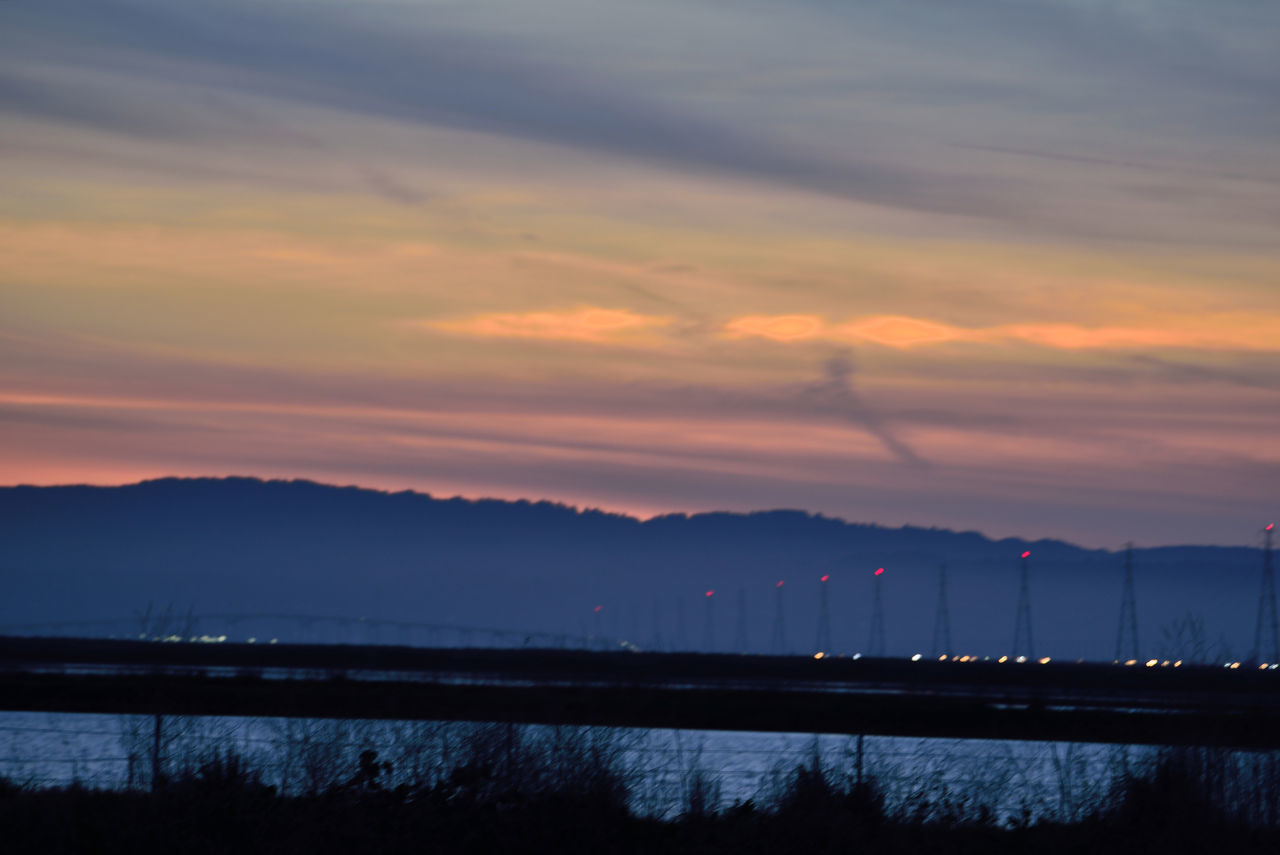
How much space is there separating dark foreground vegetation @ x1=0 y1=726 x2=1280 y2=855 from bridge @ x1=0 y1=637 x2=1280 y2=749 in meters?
1.02

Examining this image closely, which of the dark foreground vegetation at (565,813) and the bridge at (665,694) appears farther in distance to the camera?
the bridge at (665,694)

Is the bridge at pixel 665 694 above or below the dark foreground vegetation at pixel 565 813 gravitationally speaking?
below

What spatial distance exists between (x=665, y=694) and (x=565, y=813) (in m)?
37.7

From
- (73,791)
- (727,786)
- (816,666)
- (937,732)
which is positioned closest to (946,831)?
(727,786)

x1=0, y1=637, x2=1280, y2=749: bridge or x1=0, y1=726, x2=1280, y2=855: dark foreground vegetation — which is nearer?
x1=0, y1=726, x2=1280, y2=855: dark foreground vegetation

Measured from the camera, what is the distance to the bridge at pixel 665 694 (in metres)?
29.1

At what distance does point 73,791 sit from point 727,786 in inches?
458

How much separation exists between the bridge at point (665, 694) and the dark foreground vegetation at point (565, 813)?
102 centimetres

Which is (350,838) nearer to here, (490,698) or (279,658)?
A: (490,698)

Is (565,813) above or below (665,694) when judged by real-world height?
above

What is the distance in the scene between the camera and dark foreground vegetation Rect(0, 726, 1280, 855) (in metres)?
16.1

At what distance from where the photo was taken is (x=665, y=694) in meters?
54.1

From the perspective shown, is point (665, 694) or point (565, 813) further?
point (665, 694)

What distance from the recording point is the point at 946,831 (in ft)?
57.9
